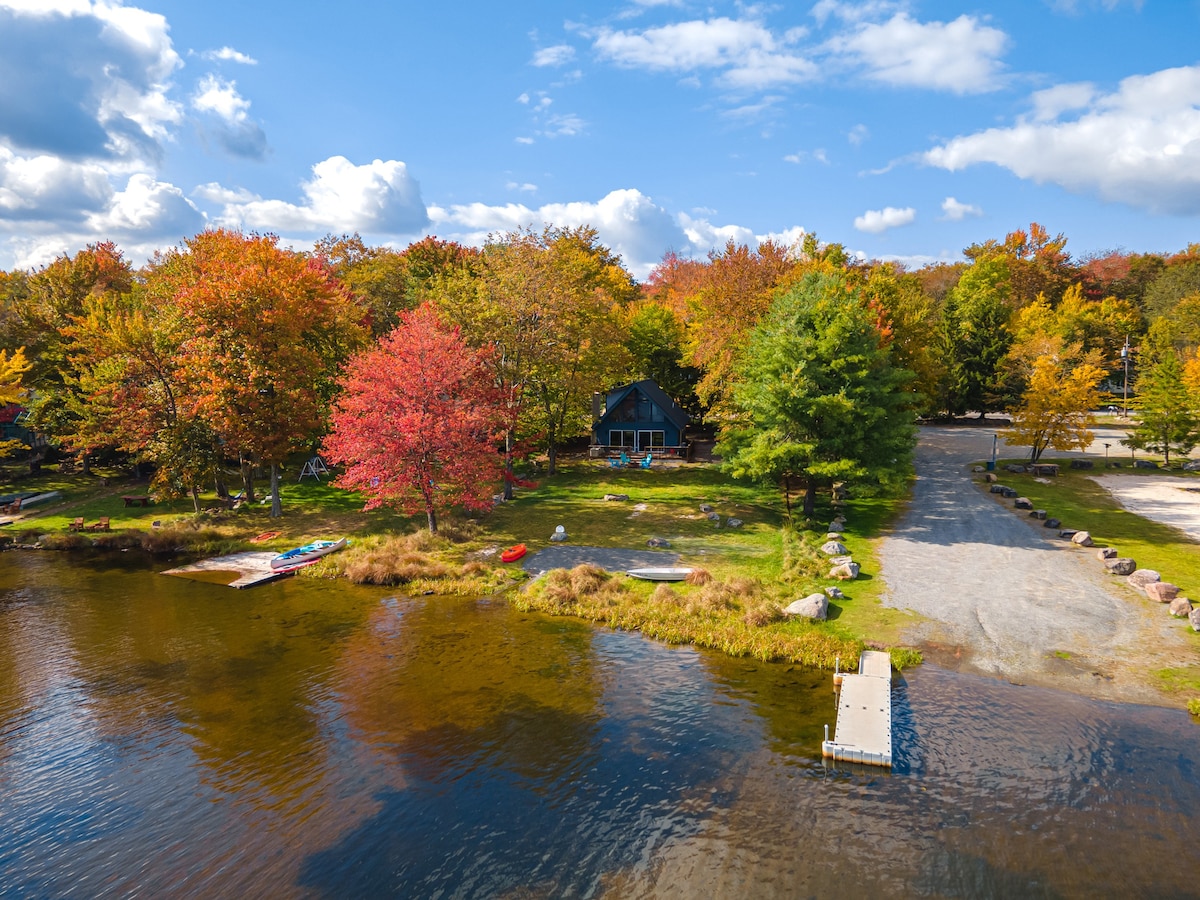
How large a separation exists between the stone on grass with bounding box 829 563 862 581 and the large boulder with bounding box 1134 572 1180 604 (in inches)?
357

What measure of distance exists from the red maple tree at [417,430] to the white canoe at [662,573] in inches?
342

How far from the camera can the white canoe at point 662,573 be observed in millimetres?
24750

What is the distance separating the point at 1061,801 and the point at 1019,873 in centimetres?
267

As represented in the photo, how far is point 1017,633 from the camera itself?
19609 mm

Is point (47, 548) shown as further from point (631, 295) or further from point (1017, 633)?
point (631, 295)

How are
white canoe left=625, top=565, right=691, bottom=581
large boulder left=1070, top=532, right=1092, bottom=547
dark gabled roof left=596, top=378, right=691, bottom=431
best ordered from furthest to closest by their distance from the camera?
dark gabled roof left=596, top=378, right=691, bottom=431
large boulder left=1070, top=532, right=1092, bottom=547
white canoe left=625, top=565, right=691, bottom=581

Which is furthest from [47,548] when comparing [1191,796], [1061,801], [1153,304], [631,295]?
[1153,304]

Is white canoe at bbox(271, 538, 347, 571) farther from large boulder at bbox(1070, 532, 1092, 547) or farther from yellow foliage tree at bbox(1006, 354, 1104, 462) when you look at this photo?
yellow foliage tree at bbox(1006, 354, 1104, 462)

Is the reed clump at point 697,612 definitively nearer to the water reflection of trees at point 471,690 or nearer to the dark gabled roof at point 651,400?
the water reflection of trees at point 471,690

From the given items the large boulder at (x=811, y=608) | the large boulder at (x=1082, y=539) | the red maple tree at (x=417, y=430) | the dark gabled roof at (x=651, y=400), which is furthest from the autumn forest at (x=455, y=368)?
the large boulder at (x=811, y=608)

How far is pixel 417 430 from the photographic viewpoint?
94.0 ft

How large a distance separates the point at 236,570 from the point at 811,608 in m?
24.6

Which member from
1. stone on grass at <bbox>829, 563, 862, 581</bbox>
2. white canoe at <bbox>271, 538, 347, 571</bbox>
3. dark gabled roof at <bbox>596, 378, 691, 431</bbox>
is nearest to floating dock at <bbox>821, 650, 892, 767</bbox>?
stone on grass at <bbox>829, 563, 862, 581</bbox>

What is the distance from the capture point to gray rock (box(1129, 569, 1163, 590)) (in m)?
22.0
